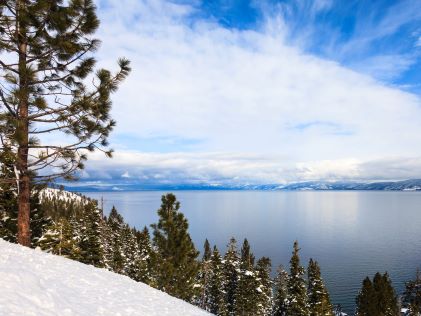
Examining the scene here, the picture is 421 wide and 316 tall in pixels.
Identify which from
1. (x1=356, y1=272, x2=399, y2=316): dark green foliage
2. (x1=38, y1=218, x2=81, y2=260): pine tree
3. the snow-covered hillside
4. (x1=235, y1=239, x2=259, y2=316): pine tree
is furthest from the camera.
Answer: (x1=356, y1=272, x2=399, y2=316): dark green foliage

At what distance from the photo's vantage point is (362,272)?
9806 cm

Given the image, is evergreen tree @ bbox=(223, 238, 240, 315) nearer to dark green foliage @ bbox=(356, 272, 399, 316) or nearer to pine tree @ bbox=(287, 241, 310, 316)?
pine tree @ bbox=(287, 241, 310, 316)

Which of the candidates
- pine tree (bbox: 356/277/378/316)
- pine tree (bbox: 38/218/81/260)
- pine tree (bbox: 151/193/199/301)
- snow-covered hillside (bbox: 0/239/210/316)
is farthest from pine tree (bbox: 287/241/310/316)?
snow-covered hillside (bbox: 0/239/210/316)

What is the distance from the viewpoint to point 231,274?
6134 cm

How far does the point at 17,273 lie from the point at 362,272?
105746 millimetres

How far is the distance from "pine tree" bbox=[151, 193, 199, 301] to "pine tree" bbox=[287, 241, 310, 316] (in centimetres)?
1539

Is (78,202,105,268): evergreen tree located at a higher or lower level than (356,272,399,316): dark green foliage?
higher

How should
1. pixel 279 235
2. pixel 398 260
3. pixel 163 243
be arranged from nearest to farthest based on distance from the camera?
pixel 163 243 → pixel 398 260 → pixel 279 235

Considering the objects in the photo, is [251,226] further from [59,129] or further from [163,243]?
[59,129]

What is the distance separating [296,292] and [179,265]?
1863 centimetres

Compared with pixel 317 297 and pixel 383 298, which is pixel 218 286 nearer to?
pixel 317 297

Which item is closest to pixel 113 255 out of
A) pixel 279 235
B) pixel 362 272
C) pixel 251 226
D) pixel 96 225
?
pixel 96 225

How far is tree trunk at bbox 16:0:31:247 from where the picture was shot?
11891 mm

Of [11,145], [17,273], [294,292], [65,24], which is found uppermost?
[65,24]
